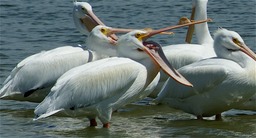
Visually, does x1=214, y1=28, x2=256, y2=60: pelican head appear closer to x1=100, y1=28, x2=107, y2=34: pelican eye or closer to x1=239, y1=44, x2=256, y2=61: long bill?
x1=239, y1=44, x2=256, y2=61: long bill

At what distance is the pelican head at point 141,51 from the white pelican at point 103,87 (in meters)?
0.01

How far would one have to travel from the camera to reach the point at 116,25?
17.2m

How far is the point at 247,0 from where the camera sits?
19781mm

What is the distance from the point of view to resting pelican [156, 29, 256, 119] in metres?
9.63

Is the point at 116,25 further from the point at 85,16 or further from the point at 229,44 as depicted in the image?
the point at 229,44

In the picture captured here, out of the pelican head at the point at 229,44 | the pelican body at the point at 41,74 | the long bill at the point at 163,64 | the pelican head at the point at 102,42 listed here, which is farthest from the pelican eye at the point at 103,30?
the pelican head at the point at 229,44

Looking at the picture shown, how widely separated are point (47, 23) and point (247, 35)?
14.9 feet

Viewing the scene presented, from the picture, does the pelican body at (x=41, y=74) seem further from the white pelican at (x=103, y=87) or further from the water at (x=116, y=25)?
the white pelican at (x=103, y=87)

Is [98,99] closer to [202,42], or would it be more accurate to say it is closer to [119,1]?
[202,42]

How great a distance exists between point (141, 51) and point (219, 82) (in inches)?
38.6

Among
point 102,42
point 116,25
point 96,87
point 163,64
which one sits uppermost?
point 102,42

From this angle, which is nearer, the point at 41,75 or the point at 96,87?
the point at 96,87

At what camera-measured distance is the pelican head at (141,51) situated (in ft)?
30.4

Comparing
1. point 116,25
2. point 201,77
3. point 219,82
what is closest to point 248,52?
point 219,82
